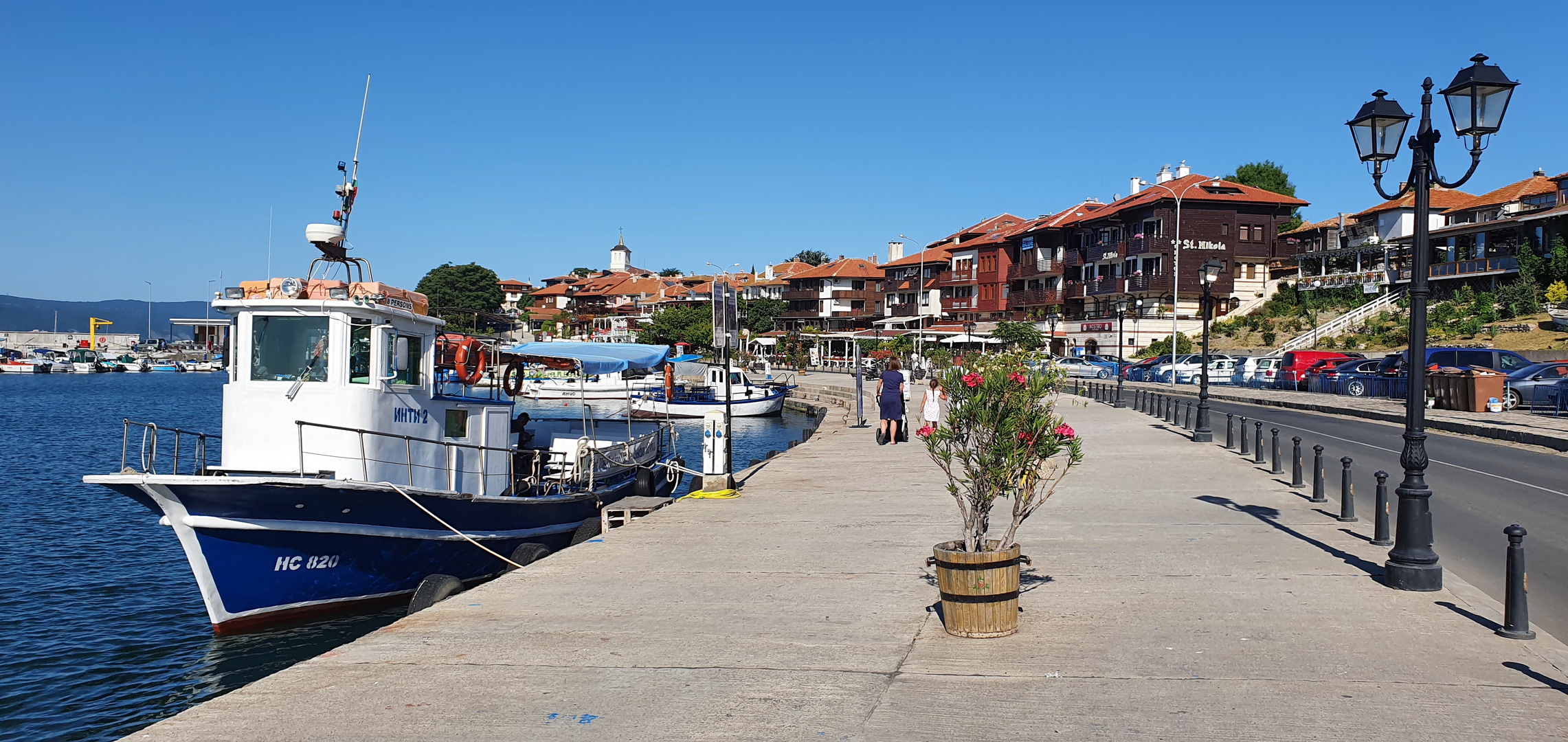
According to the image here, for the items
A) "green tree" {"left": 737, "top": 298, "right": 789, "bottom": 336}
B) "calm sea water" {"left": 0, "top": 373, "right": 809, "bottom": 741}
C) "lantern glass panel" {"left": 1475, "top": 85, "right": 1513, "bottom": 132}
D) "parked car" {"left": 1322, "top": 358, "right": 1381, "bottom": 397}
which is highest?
"green tree" {"left": 737, "top": 298, "right": 789, "bottom": 336}

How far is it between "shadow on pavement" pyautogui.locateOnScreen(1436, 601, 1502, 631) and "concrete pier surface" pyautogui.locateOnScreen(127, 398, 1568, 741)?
0.04m

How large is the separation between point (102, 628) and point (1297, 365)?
4339cm

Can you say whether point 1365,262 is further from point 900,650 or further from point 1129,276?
point 900,650

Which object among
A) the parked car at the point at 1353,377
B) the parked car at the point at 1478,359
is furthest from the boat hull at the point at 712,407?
the parked car at the point at 1478,359

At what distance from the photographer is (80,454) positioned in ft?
110

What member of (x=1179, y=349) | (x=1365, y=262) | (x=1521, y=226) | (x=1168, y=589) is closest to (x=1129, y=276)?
(x=1179, y=349)

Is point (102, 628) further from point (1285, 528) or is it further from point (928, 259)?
point (928, 259)

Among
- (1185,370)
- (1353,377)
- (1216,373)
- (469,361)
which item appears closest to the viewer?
(469,361)

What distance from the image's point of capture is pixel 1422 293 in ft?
29.2

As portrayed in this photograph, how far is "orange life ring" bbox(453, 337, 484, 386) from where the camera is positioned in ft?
47.0

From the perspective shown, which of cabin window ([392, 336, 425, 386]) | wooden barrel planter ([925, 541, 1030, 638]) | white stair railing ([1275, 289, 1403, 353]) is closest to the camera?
wooden barrel planter ([925, 541, 1030, 638])

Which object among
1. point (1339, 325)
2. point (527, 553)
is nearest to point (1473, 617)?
point (527, 553)

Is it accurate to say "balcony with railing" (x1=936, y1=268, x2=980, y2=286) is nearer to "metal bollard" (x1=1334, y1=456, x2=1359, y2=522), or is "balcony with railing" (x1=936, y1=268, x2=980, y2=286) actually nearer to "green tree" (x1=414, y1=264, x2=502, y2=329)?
"green tree" (x1=414, y1=264, x2=502, y2=329)

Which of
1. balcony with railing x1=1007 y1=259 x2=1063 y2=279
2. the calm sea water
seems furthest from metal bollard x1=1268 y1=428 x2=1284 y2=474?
balcony with railing x1=1007 y1=259 x2=1063 y2=279
